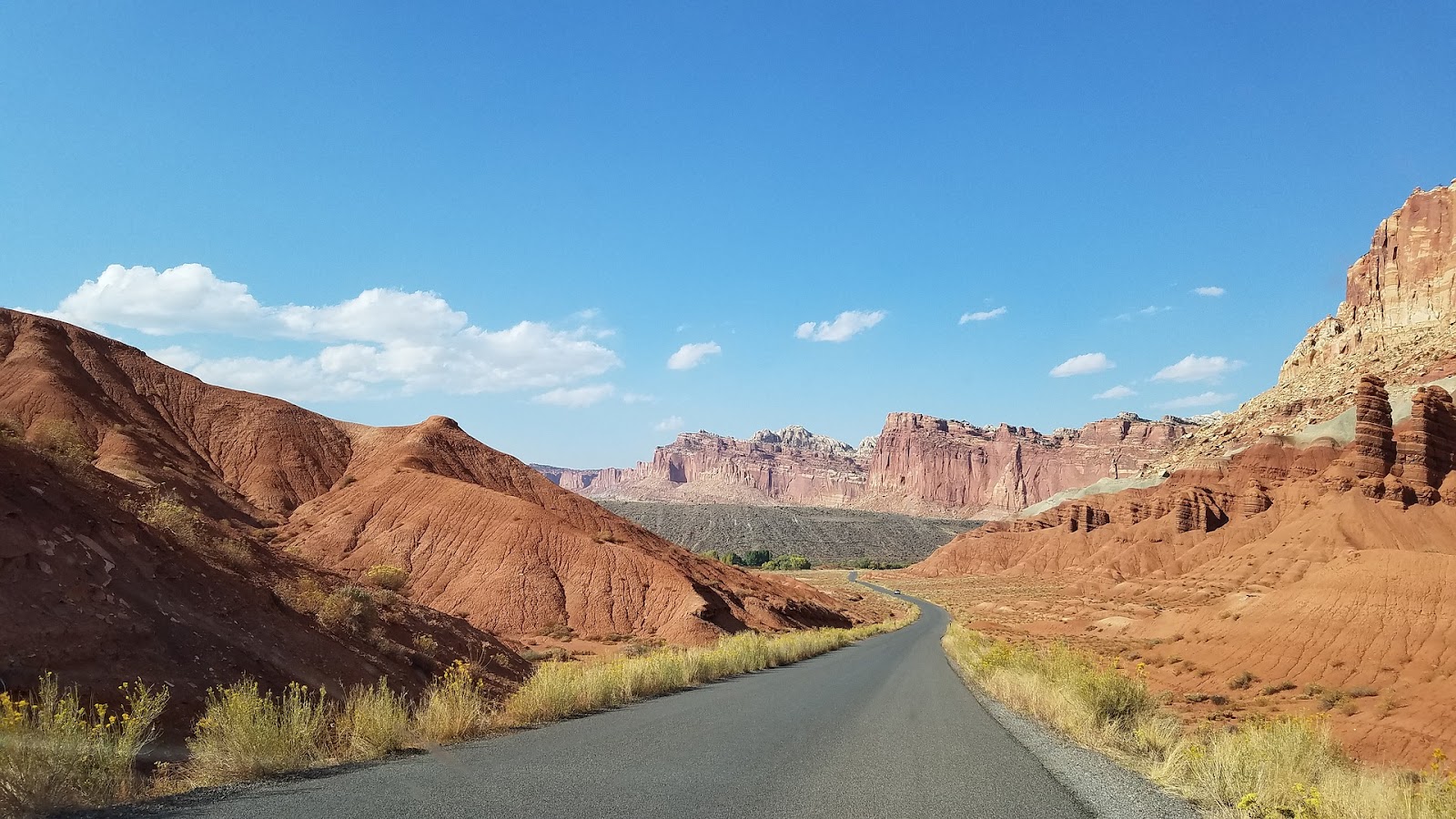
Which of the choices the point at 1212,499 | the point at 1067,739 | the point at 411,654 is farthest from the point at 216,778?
the point at 1212,499

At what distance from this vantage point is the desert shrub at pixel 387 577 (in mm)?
41062

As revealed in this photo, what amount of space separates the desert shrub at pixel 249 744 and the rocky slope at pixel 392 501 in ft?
107

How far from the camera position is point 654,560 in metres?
52.1

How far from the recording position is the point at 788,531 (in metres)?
173

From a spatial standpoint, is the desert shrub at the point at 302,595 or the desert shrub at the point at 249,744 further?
the desert shrub at the point at 302,595

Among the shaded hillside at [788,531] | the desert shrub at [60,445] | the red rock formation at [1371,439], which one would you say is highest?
the red rock formation at [1371,439]

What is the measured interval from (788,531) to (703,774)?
165 metres

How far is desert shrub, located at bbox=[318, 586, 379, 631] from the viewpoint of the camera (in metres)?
20.1

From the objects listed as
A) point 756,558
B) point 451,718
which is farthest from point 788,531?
point 451,718

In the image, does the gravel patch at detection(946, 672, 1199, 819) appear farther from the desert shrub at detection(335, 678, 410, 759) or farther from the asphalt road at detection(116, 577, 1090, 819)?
the desert shrub at detection(335, 678, 410, 759)

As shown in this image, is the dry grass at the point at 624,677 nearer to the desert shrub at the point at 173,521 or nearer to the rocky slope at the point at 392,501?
the desert shrub at the point at 173,521

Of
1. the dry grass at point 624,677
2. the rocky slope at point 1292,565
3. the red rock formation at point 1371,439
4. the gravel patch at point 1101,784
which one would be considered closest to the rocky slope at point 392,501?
the dry grass at point 624,677

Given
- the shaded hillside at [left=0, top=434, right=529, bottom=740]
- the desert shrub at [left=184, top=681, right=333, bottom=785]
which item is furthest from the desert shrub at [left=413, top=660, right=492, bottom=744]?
the shaded hillside at [left=0, top=434, right=529, bottom=740]

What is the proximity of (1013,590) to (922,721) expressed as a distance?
8414cm
